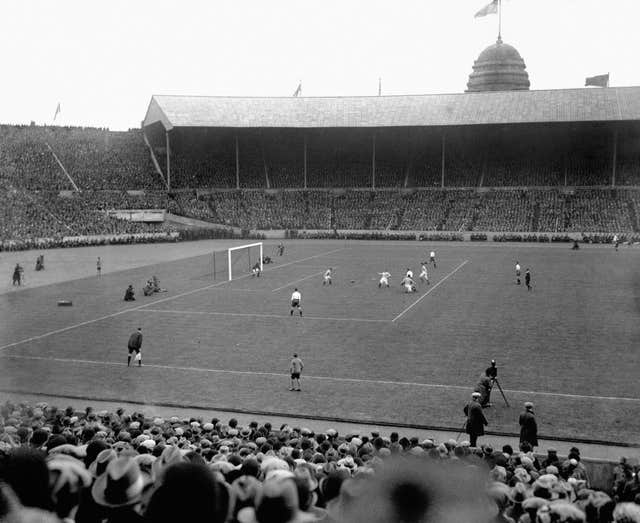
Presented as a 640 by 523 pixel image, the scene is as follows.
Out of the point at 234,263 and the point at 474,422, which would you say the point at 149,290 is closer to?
the point at 234,263

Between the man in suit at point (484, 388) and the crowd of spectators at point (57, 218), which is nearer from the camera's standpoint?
the man in suit at point (484, 388)

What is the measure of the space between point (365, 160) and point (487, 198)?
49.0ft

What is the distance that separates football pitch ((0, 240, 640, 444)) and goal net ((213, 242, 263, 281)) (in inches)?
56.3

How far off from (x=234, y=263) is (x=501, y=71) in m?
96.3

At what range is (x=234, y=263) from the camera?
45781 mm

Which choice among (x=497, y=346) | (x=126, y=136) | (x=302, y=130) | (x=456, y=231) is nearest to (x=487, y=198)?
(x=456, y=231)

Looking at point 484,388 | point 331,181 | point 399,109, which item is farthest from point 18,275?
point 331,181

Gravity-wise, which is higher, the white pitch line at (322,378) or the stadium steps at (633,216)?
the stadium steps at (633,216)

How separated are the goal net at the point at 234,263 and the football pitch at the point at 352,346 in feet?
4.69

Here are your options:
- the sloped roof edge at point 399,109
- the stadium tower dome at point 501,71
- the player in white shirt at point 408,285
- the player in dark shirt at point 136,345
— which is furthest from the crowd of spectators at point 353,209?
the stadium tower dome at point 501,71

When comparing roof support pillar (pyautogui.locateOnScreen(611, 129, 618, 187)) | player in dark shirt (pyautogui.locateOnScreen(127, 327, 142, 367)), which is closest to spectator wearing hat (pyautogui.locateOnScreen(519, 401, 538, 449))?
player in dark shirt (pyautogui.locateOnScreen(127, 327, 142, 367))

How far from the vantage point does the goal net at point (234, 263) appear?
3955cm

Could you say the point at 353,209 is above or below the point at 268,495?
above

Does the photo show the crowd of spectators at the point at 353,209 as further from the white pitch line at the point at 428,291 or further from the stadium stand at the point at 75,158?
the white pitch line at the point at 428,291
